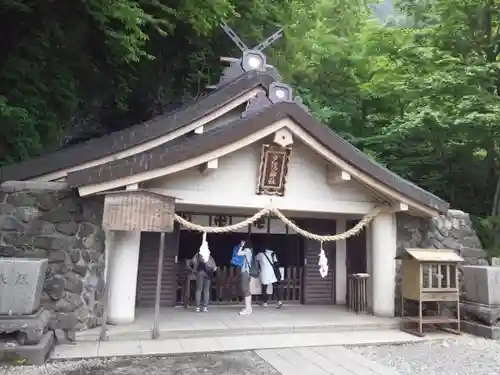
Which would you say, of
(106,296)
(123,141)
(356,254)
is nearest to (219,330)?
(106,296)

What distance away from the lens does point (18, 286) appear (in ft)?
20.6

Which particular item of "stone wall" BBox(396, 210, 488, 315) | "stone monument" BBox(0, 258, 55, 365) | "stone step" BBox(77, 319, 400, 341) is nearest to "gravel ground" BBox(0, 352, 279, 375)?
"stone monument" BBox(0, 258, 55, 365)

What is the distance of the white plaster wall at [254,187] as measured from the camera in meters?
8.53

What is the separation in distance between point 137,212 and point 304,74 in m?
12.0

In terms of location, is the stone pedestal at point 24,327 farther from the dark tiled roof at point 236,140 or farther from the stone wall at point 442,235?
the stone wall at point 442,235

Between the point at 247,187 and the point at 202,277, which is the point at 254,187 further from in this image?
the point at 202,277

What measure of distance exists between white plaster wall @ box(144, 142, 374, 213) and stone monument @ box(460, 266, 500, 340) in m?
2.63

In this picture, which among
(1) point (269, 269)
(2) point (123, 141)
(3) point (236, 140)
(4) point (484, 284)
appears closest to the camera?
(3) point (236, 140)

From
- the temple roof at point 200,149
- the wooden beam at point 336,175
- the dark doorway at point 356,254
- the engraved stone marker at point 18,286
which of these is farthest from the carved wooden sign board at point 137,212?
the dark doorway at point 356,254

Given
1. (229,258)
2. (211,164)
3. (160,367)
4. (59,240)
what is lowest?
(160,367)

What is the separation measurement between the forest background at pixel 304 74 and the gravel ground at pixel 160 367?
214 inches

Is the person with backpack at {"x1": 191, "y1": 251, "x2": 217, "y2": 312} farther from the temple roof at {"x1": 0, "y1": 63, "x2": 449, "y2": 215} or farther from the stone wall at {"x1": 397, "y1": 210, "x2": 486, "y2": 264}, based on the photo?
the stone wall at {"x1": 397, "y1": 210, "x2": 486, "y2": 264}

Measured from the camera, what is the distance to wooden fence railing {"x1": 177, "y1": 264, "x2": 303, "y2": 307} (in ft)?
34.0

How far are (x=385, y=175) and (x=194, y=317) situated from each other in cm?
510
